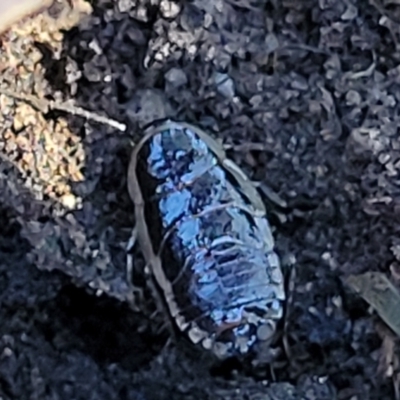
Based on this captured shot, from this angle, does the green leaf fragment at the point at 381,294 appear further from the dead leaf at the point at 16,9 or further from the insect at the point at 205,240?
the dead leaf at the point at 16,9

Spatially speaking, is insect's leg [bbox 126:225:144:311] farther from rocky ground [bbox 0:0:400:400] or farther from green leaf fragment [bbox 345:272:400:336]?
green leaf fragment [bbox 345:272:400:336]

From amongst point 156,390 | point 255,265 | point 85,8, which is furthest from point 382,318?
point 85,8

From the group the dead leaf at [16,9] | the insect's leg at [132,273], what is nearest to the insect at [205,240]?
the insect's leg at [132,273]

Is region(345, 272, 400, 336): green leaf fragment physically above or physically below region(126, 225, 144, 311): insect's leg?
below

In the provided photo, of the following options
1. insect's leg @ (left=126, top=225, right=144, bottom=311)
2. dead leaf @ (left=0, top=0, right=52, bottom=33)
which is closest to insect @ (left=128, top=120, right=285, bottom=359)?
insect's leg @ (left=126, top=225, right=144, bottom=311)

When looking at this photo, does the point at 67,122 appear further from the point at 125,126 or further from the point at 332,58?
the point at 332,58

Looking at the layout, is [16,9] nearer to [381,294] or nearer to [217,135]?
[217,135]
